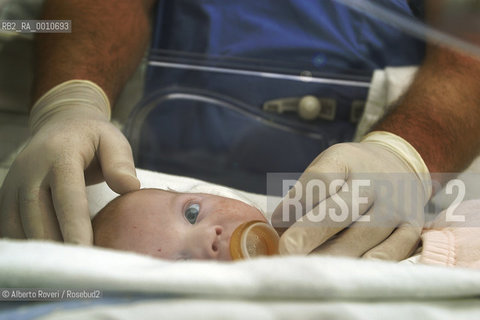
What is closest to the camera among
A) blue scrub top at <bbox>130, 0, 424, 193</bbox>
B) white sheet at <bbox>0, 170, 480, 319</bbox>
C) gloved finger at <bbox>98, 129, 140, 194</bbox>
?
white sheet at <bbox>0, 170, 480, 319</bbox>

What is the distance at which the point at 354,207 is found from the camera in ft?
2.48

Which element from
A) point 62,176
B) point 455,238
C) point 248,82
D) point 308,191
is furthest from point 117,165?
point 455,238

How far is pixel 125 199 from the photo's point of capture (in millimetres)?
761

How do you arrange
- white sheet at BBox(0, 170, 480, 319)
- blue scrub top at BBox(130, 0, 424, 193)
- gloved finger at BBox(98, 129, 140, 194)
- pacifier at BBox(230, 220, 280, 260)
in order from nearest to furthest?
white sheet at BBox(0, 170, 480, 319) < pacifier at BBox(230, 220, 280, 260) < gloved finger at BBox(98, 129, 140, 194) < blue scrub top at BBox(130, 0, 424, 193)

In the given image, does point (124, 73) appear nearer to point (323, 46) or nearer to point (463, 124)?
point (323, 46)

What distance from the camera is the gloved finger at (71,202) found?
68cm

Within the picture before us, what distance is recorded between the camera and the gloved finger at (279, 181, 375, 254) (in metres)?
0.68

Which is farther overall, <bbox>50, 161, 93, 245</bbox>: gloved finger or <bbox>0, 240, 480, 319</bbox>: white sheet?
<bbox>50, 161, 93, 245</bbox>: gloved finger

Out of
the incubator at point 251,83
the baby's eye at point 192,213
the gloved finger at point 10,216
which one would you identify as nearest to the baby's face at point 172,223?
the baby's eye at point 192,213

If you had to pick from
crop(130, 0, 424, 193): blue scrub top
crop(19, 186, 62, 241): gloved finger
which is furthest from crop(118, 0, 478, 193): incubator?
crop(19, 186, 62, 241): gloved finger

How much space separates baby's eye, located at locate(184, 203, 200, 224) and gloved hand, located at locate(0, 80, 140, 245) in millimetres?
94

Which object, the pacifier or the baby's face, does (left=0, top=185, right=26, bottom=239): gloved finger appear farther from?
the pacifier

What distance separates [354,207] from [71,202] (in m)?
0.45

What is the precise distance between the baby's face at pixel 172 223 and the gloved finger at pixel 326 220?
0.09m
